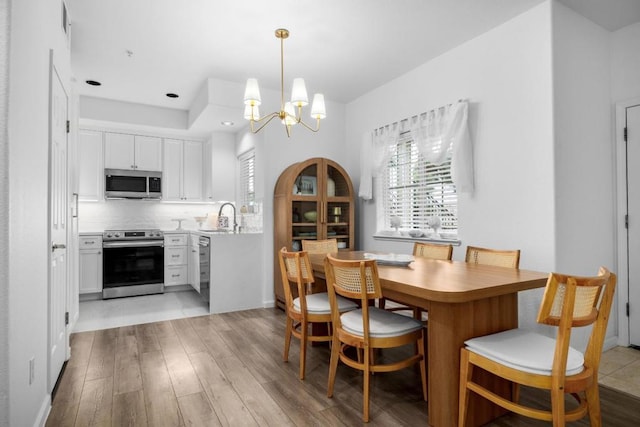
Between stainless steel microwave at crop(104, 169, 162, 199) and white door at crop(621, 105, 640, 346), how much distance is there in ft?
18.8

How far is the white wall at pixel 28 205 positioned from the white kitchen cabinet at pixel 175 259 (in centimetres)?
333

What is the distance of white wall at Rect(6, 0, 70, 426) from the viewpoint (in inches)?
55.9

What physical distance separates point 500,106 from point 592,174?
93cm

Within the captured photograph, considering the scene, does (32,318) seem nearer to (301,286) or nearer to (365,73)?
(301,286)

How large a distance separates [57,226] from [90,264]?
280cm

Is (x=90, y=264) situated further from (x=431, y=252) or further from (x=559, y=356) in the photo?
(x=559, y=356)

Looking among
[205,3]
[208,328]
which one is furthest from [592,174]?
[208,328]

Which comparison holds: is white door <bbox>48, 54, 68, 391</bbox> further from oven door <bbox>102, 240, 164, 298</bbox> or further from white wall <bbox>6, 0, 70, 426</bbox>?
oven door <bbox>102, 240, 164, 298</bbox>

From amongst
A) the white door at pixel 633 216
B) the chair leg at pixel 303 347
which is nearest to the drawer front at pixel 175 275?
the chair leg at pixel 303 347

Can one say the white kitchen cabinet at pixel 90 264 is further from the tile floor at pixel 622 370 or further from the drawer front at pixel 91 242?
the tile floor at pixel 622 370

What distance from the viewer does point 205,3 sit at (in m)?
2.71

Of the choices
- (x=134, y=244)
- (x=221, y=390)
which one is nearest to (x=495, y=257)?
(x=221, y=390)

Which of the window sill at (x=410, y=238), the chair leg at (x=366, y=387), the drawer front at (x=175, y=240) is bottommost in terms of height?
the chair leg at (x=366, y=387)

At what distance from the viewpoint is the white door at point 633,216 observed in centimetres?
299
